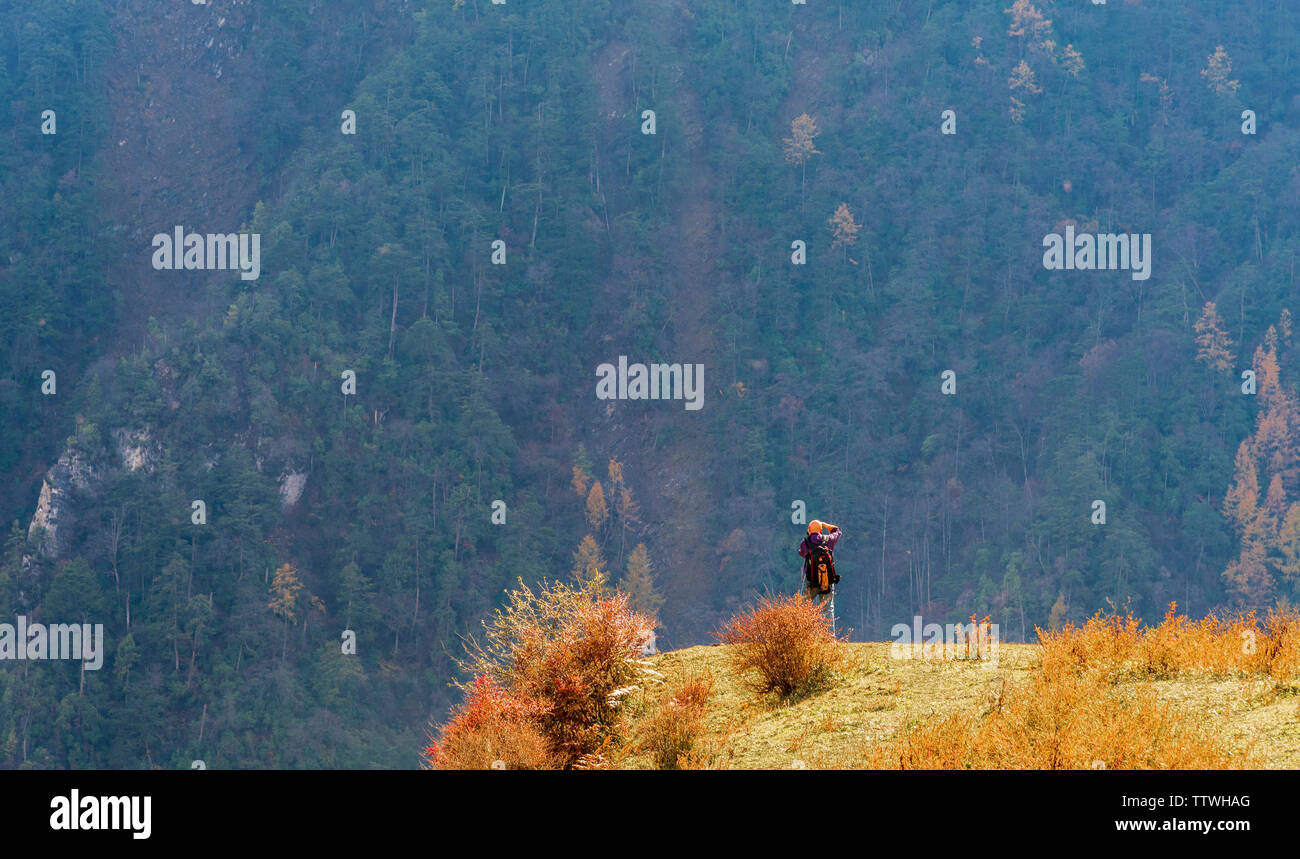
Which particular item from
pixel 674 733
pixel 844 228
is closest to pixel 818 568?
pixel 674 733

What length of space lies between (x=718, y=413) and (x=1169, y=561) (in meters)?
31.3

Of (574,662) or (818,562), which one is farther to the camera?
(818,562)

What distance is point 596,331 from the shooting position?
274 ft

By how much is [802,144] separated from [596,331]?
74.4ft

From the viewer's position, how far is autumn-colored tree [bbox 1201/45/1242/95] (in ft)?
288

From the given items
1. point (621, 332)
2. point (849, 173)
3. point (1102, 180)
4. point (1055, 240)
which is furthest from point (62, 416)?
point (1102, 180)

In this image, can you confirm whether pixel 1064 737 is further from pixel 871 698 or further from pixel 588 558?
pixel 588 558

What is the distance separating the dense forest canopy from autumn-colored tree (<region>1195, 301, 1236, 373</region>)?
22 cm

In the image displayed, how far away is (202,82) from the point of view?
295ft

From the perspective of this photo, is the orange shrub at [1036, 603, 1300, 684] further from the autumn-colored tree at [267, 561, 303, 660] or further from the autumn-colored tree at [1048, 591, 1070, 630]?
the autumn-colored tree at [267, 561, 303, 660]

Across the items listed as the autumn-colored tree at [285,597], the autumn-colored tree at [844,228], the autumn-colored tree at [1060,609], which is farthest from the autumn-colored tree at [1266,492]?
the autumn-colored tree at [285,597]

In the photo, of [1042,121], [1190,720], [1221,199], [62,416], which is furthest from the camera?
[1042,121]

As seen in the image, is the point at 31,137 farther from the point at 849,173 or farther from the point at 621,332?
the point at 849,173

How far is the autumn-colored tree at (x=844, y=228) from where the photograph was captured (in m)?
85.5
